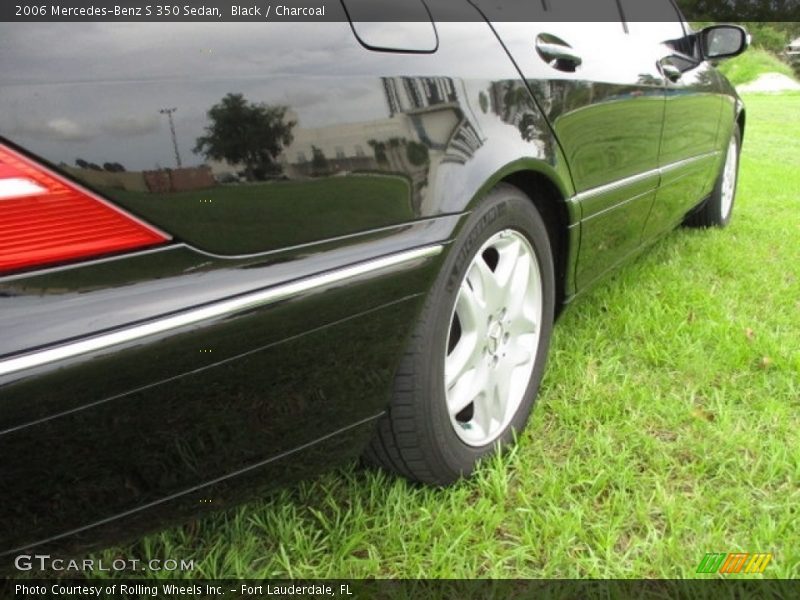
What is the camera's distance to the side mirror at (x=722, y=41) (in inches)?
140

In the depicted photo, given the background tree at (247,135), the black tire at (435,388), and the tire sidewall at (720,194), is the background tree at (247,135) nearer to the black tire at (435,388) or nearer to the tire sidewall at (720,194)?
the black tire at (435,388)

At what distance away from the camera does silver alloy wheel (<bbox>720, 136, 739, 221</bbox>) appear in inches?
170

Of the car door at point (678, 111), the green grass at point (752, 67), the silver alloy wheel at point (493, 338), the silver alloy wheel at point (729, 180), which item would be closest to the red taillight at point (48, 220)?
the silver alloy wheel at point (493, 338)

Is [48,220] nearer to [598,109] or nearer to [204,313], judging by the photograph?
[204,313]

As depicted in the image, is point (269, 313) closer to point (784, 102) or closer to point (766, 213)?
point (766, 213)

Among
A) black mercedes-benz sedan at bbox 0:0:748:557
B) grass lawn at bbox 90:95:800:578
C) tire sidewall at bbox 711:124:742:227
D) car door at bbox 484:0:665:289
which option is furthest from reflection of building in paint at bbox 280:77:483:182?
tire sidewall at bbox 711:124:742:227

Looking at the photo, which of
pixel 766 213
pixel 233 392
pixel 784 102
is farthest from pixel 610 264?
pixel 784 102

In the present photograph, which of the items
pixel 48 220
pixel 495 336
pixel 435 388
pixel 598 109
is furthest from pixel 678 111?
→ pixel 48 220

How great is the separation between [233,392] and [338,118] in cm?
51

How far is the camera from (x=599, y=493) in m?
1.81

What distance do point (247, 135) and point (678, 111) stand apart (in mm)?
2274

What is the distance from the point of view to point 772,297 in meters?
3.14

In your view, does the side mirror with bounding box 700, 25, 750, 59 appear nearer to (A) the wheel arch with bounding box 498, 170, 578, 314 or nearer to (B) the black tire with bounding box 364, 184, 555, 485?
(A) the wheel arch with bounding box 498, 170, 578, 314

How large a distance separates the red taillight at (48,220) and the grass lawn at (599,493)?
845mm
